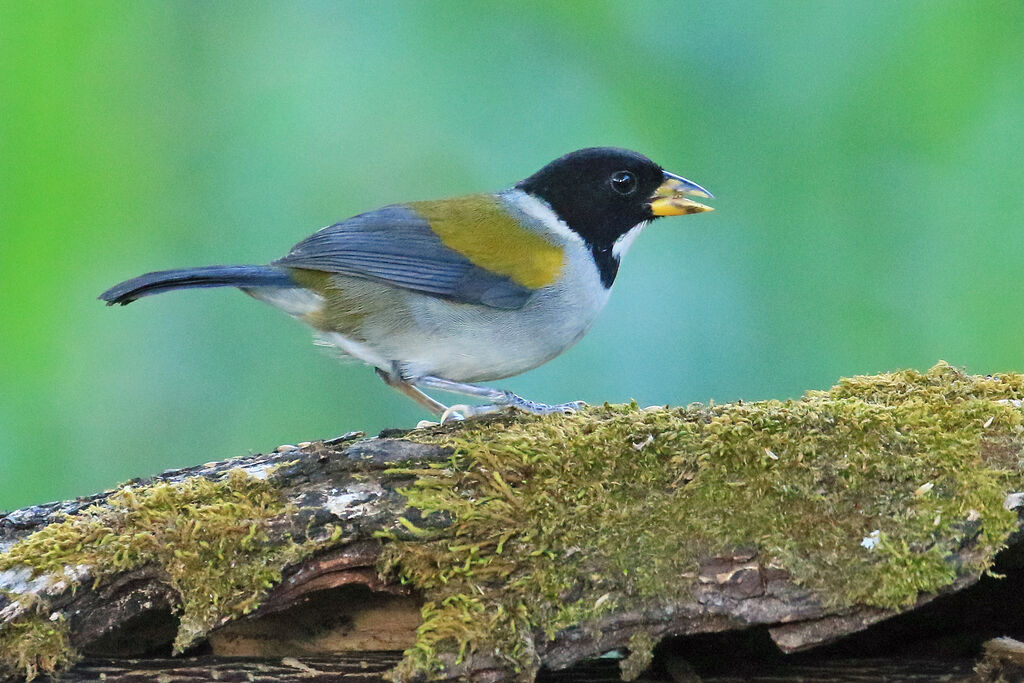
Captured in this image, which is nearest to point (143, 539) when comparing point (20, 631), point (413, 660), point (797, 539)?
point (20, 631)

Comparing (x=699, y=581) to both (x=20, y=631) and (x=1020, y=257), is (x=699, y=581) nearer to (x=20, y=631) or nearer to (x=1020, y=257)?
(x=20, y=631)

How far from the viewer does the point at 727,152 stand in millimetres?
5523

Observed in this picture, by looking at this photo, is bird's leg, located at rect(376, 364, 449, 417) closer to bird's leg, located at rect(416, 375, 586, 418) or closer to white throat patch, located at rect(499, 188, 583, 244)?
bird's leg, located at rect(416, 375, 586, 418)

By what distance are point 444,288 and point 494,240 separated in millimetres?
401

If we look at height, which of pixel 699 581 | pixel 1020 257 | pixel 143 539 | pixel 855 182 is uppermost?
pixel 855 182

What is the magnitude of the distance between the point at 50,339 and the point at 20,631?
272 centimetres

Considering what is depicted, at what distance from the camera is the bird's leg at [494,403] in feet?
13.5

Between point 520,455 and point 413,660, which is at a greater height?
point 520,455

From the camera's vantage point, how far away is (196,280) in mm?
4293

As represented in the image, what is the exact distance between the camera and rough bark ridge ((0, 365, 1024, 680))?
2783 millimetres

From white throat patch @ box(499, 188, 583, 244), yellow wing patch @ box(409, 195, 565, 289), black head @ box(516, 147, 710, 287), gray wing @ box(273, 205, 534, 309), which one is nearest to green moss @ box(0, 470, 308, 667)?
gray wing @ box(273, 205, 534, 309)

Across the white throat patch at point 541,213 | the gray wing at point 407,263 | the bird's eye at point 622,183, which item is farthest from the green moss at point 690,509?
the bird's eye at point 622,183

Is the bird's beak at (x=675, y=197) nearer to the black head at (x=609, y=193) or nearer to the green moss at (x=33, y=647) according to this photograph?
the black head at (x=609, y=193)

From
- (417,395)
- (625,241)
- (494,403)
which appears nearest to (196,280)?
(417,395)
